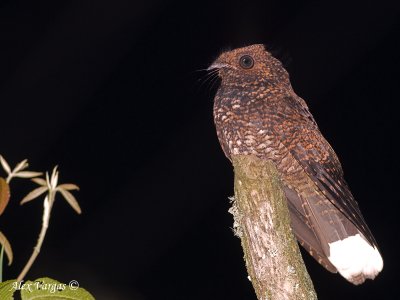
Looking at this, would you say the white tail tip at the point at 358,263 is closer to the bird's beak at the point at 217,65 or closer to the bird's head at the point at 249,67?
the bird's head at the point at 249,67

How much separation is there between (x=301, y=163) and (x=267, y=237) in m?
0.92

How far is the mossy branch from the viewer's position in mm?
1727

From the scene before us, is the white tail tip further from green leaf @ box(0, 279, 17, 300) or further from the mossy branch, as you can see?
green leaf @ box(0, 279, 17, 300)

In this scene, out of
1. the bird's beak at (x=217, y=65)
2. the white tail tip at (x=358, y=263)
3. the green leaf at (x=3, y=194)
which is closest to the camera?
the green leaf at (x=3, y=194)

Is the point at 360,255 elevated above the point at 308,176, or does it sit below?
below

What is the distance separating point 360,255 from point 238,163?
3.01ft

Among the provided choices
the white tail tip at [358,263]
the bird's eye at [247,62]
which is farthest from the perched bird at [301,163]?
the bird's eye at [247,62]

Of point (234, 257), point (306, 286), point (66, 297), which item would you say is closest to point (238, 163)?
point (306, 286)

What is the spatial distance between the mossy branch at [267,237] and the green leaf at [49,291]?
1114mm

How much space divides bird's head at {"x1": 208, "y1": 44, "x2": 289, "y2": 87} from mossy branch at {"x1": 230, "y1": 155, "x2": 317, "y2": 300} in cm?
96

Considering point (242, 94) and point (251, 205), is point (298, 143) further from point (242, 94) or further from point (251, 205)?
point (251, 205)

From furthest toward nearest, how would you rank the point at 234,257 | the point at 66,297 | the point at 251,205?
the point at 234,257
the point at 251,205
the point at 66,297

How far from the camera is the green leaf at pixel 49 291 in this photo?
0.72m

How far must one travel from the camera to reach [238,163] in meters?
2.05
